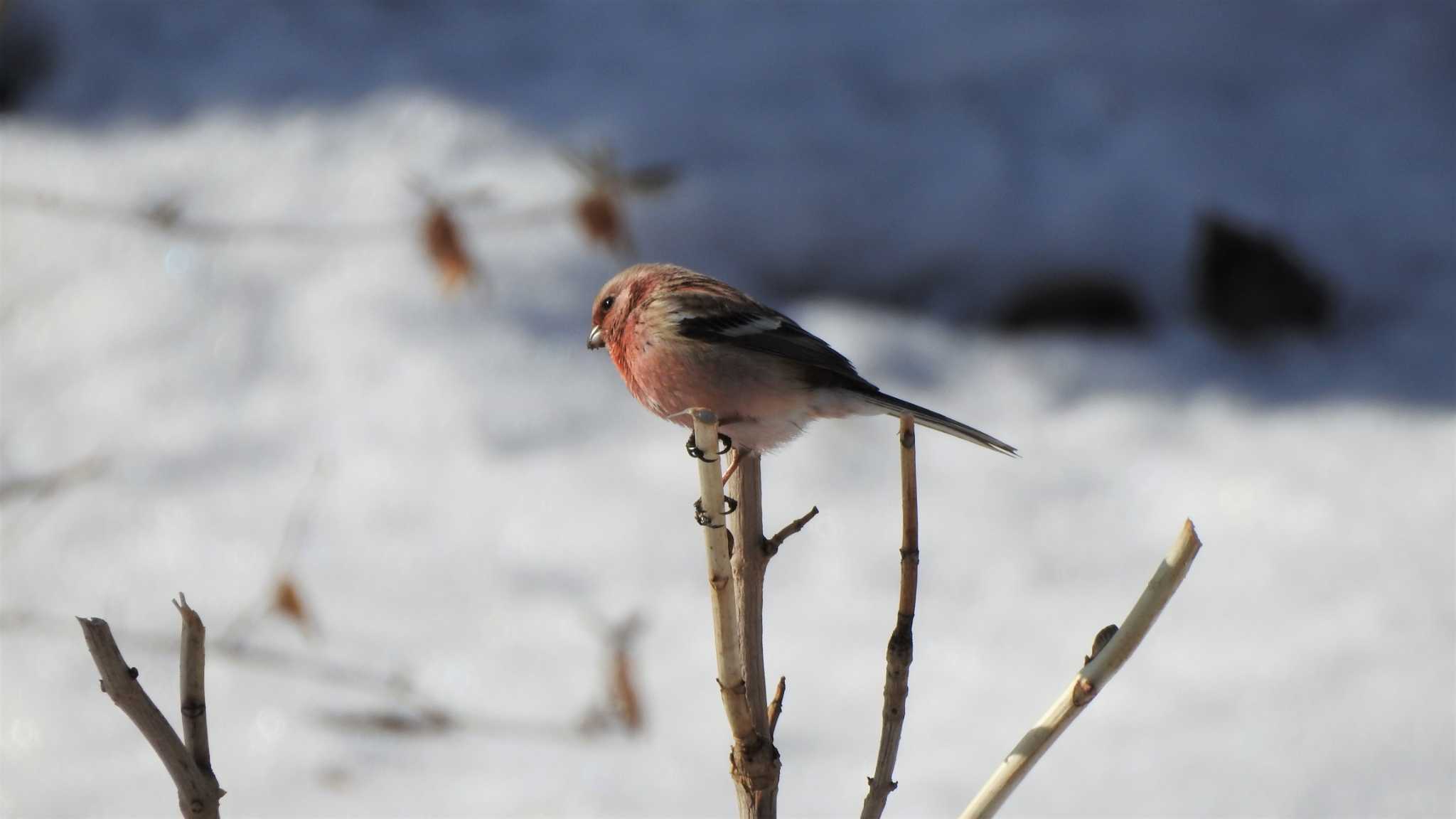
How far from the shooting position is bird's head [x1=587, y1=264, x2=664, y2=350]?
8.49ft

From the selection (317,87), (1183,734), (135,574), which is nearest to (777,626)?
(1183,734)

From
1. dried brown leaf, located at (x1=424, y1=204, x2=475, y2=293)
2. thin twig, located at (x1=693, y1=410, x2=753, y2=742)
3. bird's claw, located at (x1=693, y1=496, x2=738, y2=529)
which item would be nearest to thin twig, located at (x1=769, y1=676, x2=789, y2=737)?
thin twig, located at (x1=693, y1=410, x2=753, y2=742)

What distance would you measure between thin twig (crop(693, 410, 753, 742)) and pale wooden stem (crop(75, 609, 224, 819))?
24.5 inches

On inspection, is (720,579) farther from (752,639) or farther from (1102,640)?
(1102,640)

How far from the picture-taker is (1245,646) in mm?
4578

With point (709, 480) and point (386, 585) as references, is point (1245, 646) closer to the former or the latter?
point (386, 585)

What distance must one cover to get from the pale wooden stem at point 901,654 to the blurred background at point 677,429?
210 centimetres

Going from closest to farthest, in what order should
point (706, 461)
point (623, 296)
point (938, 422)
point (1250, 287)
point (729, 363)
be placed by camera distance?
point (706, 461) → point (938, 422) → point (729, 363) → point (623, 296) → point (1250, 287)

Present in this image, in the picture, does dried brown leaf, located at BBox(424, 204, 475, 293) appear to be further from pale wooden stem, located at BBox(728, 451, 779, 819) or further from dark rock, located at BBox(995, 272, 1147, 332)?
pale wooden stem, located at BBox(728, 451, 779, 819)

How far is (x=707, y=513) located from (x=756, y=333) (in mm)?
811

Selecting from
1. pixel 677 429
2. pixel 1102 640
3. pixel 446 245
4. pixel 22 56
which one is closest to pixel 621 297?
pixel 1102 640

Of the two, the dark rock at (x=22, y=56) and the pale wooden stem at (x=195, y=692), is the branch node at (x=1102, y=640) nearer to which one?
the pale wooden stem at (x=195, y=692)

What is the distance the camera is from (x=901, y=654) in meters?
1.92

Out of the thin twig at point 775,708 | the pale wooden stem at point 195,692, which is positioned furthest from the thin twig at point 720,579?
the pale wooden stem at point 195,692
